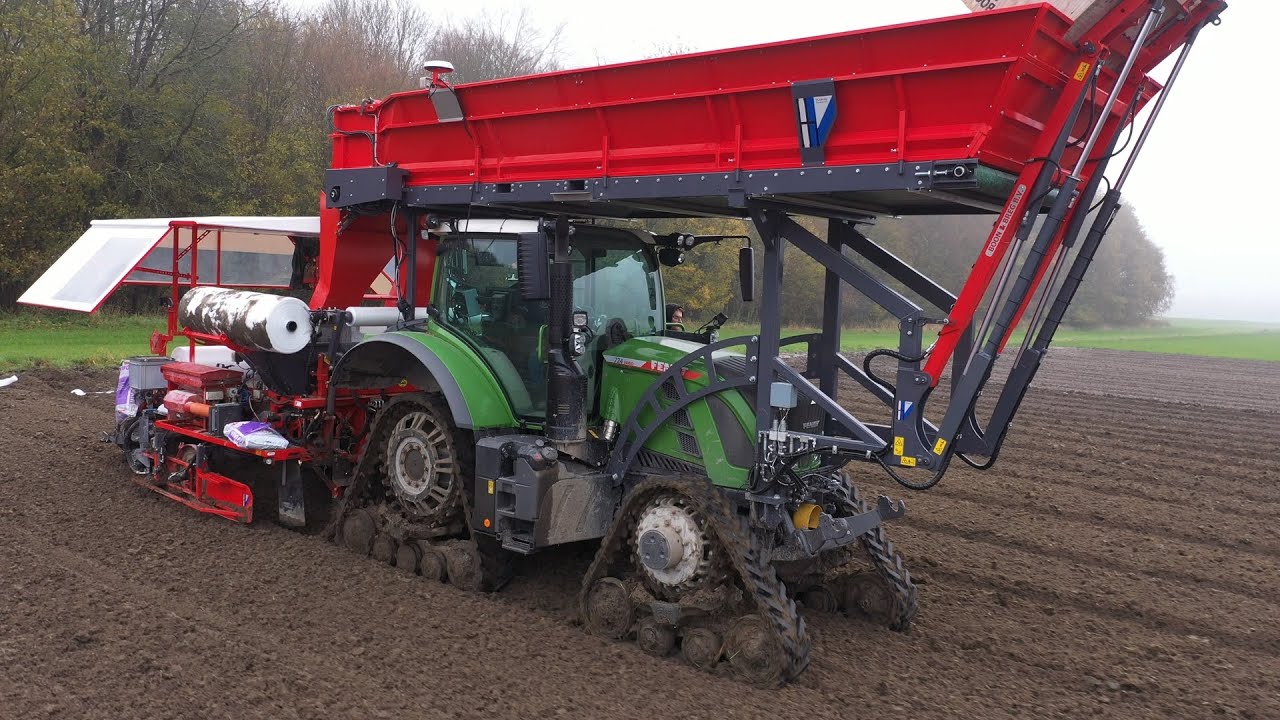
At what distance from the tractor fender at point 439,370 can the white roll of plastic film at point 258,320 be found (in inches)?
19.8

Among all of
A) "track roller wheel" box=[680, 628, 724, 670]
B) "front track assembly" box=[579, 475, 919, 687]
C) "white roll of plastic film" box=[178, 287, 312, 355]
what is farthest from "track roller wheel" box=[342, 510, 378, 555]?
"track roller wheel" box=[680, 628, 724, 670]

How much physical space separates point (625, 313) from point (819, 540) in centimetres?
189

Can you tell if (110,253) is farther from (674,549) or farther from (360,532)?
(674,549)

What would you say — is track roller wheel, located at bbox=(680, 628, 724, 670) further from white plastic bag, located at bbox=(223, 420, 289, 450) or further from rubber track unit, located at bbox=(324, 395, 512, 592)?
white plastic bag, located at bbox=(223, 420, 289, 450)

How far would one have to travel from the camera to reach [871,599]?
5.62m

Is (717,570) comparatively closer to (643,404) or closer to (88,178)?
(643,404)

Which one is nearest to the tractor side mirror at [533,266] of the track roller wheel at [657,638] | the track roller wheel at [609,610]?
the track roller wheel at [609,610]

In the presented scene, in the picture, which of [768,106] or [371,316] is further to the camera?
[371,316]

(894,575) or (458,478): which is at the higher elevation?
(458,478)

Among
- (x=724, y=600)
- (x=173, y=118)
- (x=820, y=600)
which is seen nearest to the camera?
(x=724, y=600)

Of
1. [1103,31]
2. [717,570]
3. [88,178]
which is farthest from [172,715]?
[88,178]

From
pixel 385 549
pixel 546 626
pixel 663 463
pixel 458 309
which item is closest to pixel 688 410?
pixel 663 463

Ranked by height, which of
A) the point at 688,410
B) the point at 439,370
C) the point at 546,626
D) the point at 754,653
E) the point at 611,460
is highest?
the point at 439,370

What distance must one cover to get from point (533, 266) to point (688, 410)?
Result: 116 centimetres
